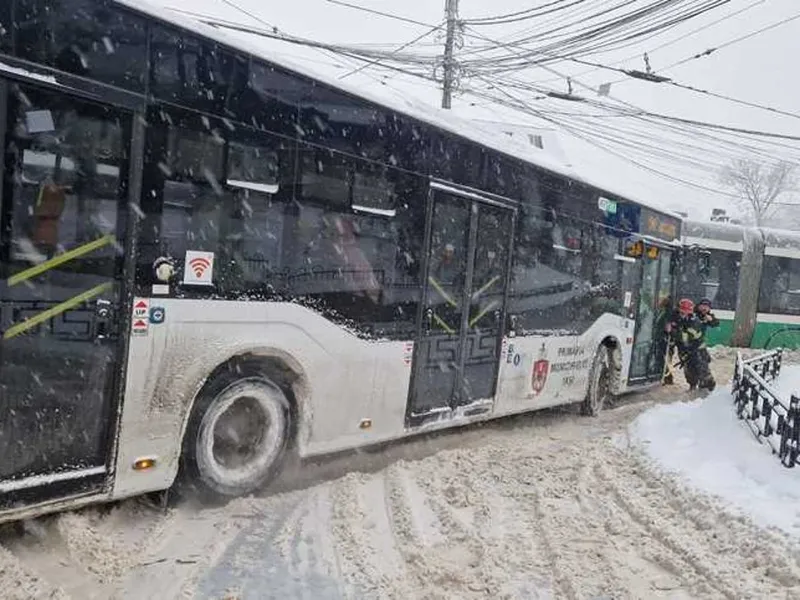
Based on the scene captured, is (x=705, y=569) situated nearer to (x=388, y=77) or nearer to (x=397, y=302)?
(x=397, y=302)

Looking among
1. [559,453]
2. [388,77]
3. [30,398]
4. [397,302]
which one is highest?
[388,77]

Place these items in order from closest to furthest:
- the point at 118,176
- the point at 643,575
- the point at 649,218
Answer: the point at 118,176 < the point at 643,575 < the point at 649,218

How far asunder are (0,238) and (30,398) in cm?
84

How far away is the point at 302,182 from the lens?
5516mm

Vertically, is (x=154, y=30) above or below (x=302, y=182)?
above

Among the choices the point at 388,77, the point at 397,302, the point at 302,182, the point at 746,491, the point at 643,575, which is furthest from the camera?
the point at 388,77

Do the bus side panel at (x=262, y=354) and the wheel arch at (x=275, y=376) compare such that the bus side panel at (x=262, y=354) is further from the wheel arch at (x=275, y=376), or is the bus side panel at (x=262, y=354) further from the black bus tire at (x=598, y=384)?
the black bus tire at (x=598, y=384)

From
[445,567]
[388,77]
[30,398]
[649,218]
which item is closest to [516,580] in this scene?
[445,567]

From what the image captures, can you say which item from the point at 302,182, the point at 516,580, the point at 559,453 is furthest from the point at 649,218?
the point at 516,580

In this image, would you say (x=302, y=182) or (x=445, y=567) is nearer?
(x=445, y=567)

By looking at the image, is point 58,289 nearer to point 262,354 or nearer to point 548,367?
point 262,354

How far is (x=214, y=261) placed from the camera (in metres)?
4.90

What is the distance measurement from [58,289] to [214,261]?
105 centimetres

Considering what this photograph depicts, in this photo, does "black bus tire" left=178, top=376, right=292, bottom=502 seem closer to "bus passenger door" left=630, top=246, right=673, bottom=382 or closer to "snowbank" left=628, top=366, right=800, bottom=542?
"snowbank" left=628, top=366, right=800, bottom=542
